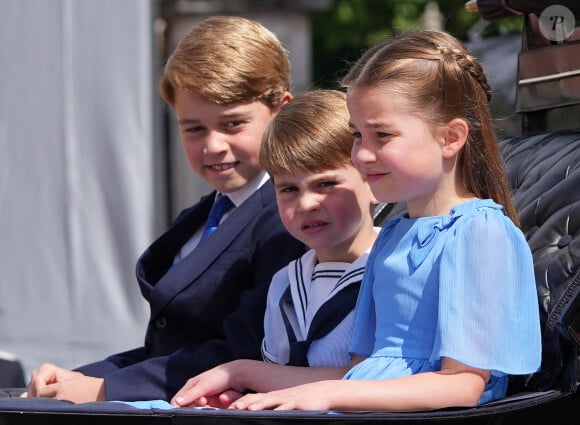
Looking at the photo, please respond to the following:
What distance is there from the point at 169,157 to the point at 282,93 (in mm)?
4910

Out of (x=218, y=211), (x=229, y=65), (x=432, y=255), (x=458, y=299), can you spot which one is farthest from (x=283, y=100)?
(x=458, y=299)

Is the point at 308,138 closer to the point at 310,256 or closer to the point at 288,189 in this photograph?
the point at 288,189

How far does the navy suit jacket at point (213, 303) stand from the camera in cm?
248

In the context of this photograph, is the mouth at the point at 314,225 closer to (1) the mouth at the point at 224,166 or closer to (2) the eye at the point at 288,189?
(2) the eye at the point at 288,189

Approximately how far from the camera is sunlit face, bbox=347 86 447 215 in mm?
2004

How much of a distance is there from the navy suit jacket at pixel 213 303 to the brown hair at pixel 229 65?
9.7 inches

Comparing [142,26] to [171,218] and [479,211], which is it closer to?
[171,218]

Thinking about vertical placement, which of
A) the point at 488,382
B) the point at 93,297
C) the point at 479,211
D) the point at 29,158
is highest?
the point at 479,211

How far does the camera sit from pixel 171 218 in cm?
741

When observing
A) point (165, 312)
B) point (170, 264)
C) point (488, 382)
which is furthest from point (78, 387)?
point (488, 382)

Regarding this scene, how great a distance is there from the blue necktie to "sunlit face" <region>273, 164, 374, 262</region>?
1.43ft

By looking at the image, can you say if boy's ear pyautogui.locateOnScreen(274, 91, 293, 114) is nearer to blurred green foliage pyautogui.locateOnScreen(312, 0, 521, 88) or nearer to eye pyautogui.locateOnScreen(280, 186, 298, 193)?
eye pyautogui.locateOnScreen(280, 186, 298, 193)

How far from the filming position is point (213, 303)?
2570 mm

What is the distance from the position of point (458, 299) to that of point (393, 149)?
306mm
